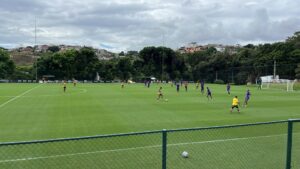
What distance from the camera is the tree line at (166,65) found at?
92938 mm

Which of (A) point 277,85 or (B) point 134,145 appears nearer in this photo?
(B) point 134,145

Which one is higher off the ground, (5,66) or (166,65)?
(166,65)

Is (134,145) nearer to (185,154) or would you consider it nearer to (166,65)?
(185,154)

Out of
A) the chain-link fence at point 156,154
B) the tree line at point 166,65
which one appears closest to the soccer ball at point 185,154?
the chain-link fence at point 156,154

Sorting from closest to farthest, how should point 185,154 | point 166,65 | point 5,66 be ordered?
point 185,154 < point 5,66 < point 166,65

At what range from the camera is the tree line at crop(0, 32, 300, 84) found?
9294 cm

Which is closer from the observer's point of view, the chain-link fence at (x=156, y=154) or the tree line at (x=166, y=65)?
the chain-link fence at (x=156, y=154)

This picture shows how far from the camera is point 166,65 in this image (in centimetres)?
11606

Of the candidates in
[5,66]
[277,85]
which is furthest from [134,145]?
[5,66]

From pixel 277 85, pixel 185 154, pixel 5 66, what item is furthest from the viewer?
pixel 5 66

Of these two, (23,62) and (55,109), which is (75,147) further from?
(23,62)

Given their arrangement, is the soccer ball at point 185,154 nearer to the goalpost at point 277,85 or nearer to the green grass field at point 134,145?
the green grass field at point 134,145

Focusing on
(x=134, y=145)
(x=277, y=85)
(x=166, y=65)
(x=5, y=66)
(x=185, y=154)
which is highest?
(x=166, y=65)

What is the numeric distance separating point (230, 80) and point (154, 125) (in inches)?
3253
